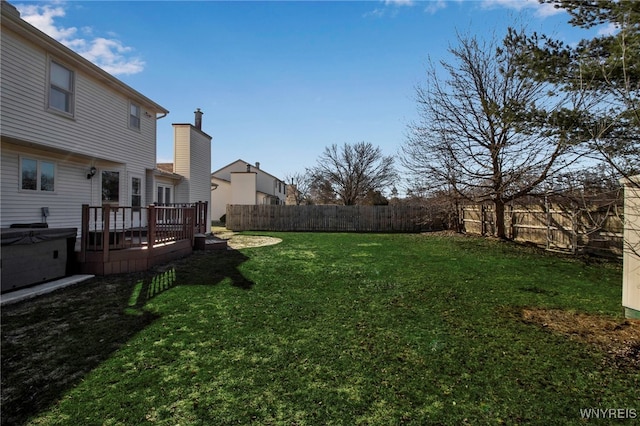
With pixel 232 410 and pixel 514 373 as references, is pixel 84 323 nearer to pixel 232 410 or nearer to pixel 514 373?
pixel 232 410

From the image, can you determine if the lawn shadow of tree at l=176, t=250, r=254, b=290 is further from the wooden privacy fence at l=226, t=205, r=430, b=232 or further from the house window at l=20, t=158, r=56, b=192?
the wooden privacy fence at l=226, t=205, r=430, b=232

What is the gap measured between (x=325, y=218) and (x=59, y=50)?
15.1 metres

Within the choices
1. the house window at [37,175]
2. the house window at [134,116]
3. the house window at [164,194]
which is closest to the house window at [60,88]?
the house window at [37,175]

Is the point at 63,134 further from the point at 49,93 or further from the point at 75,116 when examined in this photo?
the point at 49,93

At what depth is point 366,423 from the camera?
2.32 meters

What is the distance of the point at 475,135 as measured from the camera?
493 inches

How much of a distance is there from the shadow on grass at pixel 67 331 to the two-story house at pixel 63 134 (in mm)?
1598

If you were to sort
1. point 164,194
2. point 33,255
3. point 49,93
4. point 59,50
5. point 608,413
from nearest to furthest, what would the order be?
point 608,413, point 33,255, point 59,50, point 49,93, point 164,194

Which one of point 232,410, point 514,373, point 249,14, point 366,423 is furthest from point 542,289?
point 249,14

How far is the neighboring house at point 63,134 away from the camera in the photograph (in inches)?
280

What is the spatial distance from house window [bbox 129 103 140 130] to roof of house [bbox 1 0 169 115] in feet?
0.96

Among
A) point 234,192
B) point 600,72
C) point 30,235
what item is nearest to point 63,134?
point 30,235

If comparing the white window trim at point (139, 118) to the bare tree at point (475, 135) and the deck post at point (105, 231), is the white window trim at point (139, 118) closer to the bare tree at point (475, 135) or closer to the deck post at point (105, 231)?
the deck post at point (105, 231)

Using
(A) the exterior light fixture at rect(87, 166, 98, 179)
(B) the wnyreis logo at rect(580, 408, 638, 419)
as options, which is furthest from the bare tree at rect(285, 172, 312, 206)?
(B) the wnyreis logo at rect(580, 408, 638, 419)
